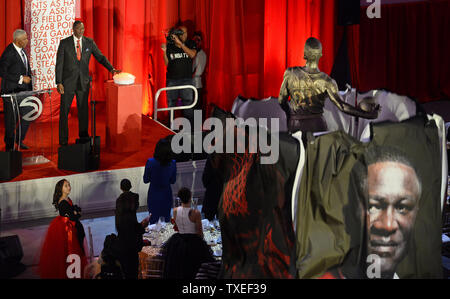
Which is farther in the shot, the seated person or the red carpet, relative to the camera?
the red carpet

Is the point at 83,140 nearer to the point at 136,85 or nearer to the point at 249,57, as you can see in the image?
the point at 136,85

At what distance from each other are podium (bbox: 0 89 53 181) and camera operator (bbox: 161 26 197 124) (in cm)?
161

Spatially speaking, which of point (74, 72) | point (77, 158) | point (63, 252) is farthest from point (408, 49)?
point (63, 252)

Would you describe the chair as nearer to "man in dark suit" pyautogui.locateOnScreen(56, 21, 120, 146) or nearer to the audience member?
the audience member

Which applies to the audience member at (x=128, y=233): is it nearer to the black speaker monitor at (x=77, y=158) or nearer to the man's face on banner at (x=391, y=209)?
the black speaker monitor at (x=77, y=158)

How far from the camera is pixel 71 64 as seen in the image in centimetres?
739

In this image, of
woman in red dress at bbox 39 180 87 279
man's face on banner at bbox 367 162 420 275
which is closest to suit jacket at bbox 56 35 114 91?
woman in red dress at bbox 39 180 87 279

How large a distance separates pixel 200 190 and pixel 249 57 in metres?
3.11

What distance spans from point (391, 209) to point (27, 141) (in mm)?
4556

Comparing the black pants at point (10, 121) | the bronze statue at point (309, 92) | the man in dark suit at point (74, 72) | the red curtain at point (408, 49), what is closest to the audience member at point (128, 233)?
the bronze statue at point (309, 92)

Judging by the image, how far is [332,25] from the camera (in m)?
10.3

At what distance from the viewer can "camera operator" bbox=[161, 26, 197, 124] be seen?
9.06 m

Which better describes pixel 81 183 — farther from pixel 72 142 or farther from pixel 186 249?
pixel 186 249

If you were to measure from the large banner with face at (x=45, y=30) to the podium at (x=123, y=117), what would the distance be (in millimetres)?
1683
